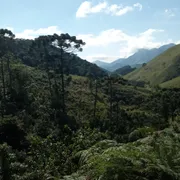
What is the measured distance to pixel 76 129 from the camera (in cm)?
4059

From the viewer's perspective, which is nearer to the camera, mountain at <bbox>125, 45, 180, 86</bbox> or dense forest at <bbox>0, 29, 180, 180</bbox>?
dense forest at <bbox>0, 29, 180, 180</bbox>

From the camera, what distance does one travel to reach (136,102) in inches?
2721

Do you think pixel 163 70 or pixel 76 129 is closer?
pixel 76 129

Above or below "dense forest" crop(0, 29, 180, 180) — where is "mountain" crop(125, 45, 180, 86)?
above

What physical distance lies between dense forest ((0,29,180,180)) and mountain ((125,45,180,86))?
42983 mm

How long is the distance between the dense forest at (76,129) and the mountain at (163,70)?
42983mm

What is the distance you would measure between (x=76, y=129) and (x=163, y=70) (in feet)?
321

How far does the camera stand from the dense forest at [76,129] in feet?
18.7

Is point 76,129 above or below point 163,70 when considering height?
below

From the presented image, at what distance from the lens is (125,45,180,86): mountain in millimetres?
122844

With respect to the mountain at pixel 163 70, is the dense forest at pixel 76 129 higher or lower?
lower

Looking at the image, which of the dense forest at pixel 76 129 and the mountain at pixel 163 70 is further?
the mountain at pixel 163 70

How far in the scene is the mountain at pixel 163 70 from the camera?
12284 cm

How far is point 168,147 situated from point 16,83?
134 feet
